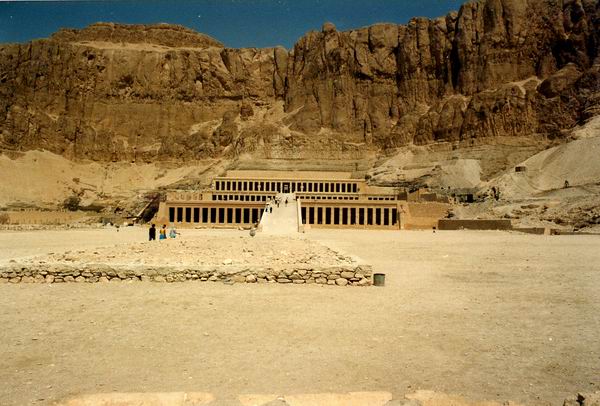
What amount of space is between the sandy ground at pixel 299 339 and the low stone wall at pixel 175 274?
0.48 metres

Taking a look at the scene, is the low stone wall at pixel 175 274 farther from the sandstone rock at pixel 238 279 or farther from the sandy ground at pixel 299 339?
the sandy ground at pixel 299 339

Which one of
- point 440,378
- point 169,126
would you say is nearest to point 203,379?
point 440,378

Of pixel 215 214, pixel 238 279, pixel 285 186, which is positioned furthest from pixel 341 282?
pixel 285 186

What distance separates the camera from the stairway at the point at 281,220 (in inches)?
1855

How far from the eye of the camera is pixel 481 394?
765 cm

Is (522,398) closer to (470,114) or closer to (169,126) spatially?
(470,114)

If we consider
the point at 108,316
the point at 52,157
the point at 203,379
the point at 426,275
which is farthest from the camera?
the point at 52,157

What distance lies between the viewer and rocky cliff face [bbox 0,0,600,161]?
323 feet

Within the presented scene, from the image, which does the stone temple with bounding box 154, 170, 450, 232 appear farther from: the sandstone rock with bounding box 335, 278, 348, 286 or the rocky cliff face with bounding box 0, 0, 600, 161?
the sandstone rock with bounding box 335, 278, 348, 286

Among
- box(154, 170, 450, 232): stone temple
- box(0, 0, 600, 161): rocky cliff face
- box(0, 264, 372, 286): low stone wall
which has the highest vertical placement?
box(0, 0, 600, 161): rocky cliff face

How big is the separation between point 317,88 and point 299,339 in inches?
4490

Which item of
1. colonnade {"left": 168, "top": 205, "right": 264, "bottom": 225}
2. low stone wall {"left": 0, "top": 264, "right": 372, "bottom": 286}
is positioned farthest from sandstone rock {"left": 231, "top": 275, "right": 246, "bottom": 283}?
colonnade {"left": 168, "top": 205, "right": 264, "bottom": 225}

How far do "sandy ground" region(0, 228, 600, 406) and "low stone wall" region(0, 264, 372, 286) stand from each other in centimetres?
48

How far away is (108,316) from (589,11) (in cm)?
11178
